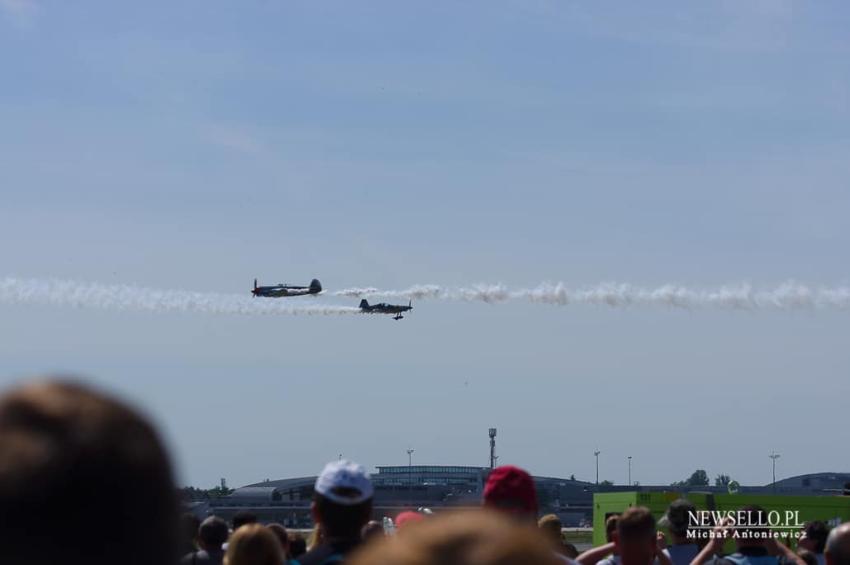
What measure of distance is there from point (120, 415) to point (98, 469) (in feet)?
0.39

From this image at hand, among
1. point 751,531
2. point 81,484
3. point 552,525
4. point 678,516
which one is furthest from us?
point 678,516

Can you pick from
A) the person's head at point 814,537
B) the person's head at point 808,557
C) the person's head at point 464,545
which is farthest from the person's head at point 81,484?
the person's head at point 814,537

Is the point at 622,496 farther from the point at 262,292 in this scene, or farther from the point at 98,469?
the point at 262,292

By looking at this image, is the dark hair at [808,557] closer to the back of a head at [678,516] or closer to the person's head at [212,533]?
the back of a head at [678,516]

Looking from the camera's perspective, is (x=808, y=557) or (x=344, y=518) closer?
(x=344, y=518)

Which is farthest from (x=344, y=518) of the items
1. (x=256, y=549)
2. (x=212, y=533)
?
(x=212, y=533)

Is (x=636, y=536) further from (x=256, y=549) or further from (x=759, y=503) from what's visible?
(x=759, y=503)

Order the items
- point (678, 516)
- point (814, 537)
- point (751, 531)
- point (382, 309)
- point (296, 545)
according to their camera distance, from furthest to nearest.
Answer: point (382, 309) < point (814, 537) < point (296, 545) < point (678, 516) < point (751, 531)

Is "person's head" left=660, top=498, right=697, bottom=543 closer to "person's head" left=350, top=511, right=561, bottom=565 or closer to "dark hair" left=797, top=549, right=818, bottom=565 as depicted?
"dark hair" left=797, top=549, right=818, bottom=565

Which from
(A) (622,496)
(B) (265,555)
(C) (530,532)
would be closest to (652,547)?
(B) (265,555)

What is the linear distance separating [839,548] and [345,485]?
269 centimetres

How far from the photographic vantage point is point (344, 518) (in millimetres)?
6805

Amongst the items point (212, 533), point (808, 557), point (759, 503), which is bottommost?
point (808, 557)

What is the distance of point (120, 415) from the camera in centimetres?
223
